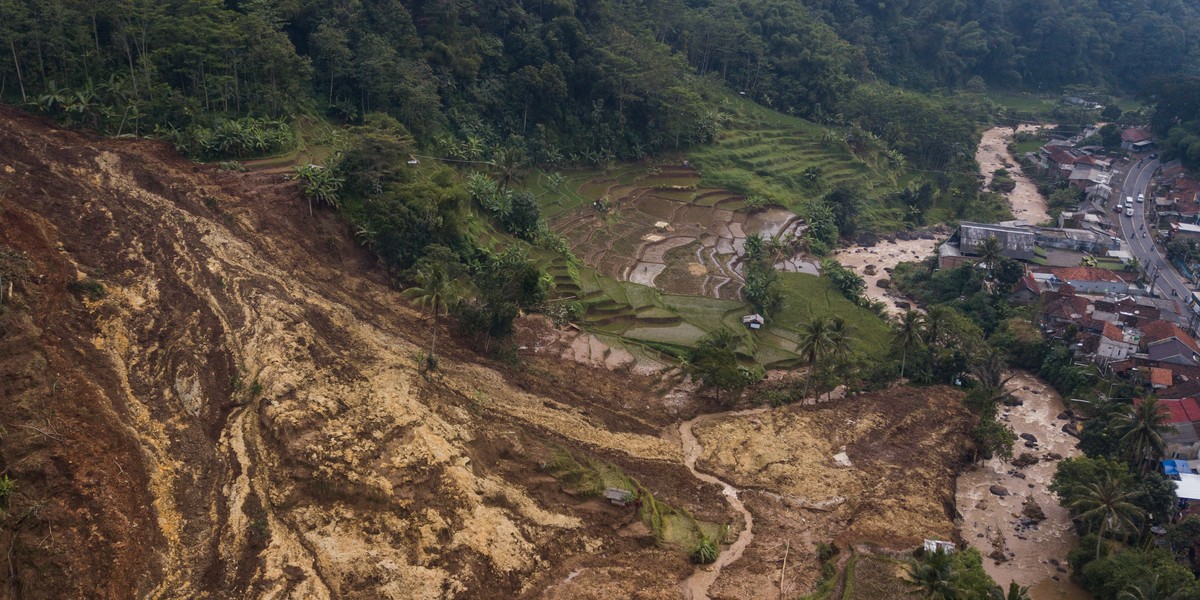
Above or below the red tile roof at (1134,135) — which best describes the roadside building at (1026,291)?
below

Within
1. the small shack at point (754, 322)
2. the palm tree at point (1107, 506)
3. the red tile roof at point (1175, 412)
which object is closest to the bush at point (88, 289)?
the small shack at point (754, 322)

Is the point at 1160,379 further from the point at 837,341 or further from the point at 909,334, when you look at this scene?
the point at 837,341

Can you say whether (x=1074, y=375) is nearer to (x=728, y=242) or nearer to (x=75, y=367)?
(x=728, y=242)

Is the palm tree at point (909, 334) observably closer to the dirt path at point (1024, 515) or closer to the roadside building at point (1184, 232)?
the dirt path at point (1024, 515)

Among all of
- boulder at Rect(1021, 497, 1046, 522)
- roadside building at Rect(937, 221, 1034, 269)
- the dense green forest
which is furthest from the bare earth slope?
roadside building at Rect(937, 221, 1034, 269)

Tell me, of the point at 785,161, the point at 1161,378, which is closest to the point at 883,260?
the point at 785,161

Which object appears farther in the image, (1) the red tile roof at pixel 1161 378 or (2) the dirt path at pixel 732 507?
(1) the red tile roof at pixel 1161 378

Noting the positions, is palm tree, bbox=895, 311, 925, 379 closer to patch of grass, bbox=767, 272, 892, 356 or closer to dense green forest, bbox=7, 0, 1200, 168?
patch of grass, bbox=767, 272, 892, 356
